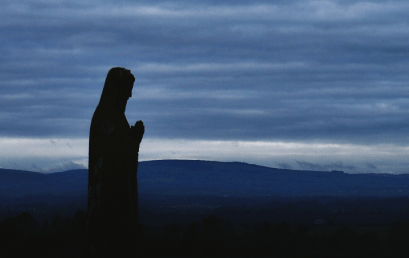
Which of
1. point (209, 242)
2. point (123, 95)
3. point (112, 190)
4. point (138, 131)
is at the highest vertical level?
point (123, 95)

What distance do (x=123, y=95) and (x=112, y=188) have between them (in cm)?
274

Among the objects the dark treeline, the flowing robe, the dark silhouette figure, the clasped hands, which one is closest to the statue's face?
the dark silhouette figure

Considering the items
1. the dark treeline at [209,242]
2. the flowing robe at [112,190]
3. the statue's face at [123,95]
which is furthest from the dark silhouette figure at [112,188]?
the dark treeline at [209,242]

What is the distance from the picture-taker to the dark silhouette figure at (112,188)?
15.5 meters

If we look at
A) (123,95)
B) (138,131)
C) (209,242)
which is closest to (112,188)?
(138,131)

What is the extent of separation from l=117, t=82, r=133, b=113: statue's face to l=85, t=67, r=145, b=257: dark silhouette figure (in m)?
0.36

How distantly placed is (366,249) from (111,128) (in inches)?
3802

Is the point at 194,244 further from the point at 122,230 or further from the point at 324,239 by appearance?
the point at 122,230

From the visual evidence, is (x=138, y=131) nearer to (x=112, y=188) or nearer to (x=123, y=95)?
(x=123, y=95)

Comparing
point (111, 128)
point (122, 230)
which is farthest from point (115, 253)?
point (111, 128)

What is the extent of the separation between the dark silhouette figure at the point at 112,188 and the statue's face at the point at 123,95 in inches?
14.1

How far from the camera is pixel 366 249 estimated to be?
342ft

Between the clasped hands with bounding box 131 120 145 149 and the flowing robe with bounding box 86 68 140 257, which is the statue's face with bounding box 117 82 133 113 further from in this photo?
the clasped hands with bounding box 131 120 145 149

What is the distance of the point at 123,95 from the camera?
1644cm
